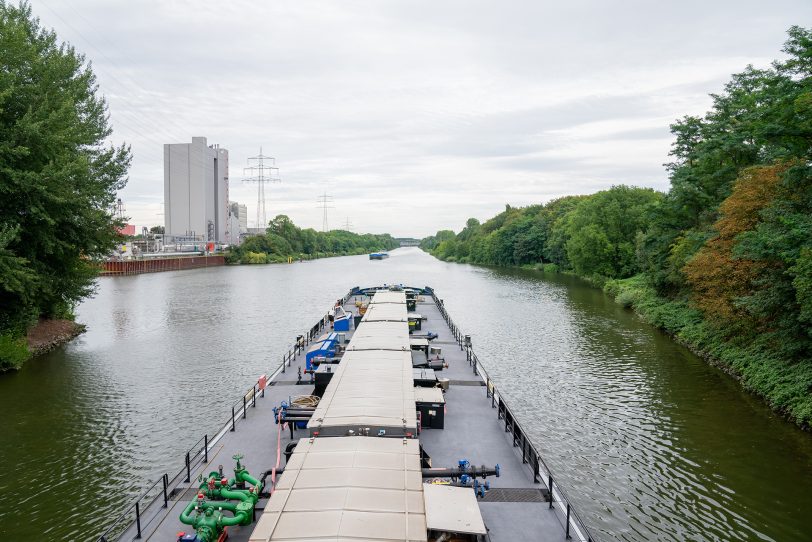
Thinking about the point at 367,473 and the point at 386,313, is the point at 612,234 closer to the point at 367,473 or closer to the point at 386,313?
the point at 386,313

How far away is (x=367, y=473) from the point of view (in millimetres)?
11359

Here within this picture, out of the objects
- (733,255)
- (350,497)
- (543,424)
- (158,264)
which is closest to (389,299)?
(543,424)

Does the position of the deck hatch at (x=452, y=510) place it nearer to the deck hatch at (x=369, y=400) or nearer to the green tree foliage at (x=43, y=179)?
the deck hatch at (x=369, y=400)

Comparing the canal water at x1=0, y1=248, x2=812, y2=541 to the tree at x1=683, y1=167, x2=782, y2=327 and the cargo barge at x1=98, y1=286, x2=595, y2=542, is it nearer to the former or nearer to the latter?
the cargo barge at x1=98, y1=286, x2=595, y2=542

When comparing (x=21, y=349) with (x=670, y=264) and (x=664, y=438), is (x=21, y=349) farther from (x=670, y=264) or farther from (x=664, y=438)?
(x=670, y=264)

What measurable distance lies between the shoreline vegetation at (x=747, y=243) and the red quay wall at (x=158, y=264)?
350 ft

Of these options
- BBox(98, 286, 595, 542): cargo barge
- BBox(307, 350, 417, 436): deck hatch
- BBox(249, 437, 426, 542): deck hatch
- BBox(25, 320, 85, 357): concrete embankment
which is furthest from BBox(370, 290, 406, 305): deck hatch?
BBox(25, 320, 85, 357): concrete embankment

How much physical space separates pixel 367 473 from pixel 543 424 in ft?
52.0

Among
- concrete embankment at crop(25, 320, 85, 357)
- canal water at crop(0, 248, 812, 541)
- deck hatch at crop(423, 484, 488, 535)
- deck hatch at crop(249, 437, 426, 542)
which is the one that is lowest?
canal water at crop(0, 248, 812, 541)

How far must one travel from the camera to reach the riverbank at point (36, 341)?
33.2 metres

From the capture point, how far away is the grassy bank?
24.6m

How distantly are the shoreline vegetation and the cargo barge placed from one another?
50.9 ft

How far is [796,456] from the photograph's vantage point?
2114cm

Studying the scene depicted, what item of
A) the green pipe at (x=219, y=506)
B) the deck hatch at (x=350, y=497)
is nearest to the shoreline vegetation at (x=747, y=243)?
the deck hatch at (x=350, y=497)
